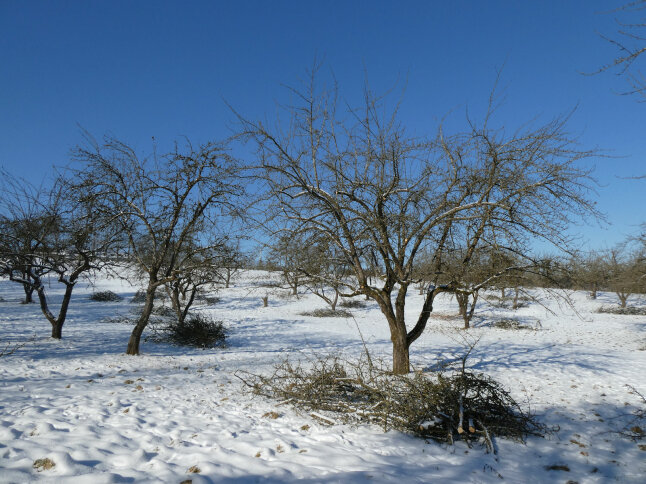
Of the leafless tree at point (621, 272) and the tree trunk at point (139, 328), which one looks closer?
the tree trunk at point (139, 328)

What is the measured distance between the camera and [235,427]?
469 cm

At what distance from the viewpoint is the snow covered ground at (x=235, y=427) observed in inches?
137

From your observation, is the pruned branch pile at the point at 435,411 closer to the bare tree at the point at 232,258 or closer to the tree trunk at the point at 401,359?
the tree trunk at the point at 401,359

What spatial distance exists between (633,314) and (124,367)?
3083 cm

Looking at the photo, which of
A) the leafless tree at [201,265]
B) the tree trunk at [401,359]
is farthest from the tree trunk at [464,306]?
the leafless tree at [201,265]

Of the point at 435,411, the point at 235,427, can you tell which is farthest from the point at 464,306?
the point at 235,427

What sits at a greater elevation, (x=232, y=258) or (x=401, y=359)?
(x=232, y=258)

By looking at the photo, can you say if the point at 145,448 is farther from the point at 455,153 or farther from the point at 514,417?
the point at 455,153

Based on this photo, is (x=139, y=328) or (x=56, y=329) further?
(x=56, y=329)

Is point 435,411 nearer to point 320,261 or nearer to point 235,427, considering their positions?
point 235,427

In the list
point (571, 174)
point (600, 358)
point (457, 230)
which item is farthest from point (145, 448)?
point (600, 358)

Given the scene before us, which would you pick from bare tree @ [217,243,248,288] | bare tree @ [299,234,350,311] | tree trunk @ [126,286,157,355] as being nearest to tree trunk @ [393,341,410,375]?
bare tree @ [299,234,350,311]

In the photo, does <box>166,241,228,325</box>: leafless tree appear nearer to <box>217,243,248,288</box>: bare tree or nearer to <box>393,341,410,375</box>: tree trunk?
<box>217,243,248,288</box>: bare tree

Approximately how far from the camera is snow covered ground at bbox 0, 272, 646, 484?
3469 millimetres
